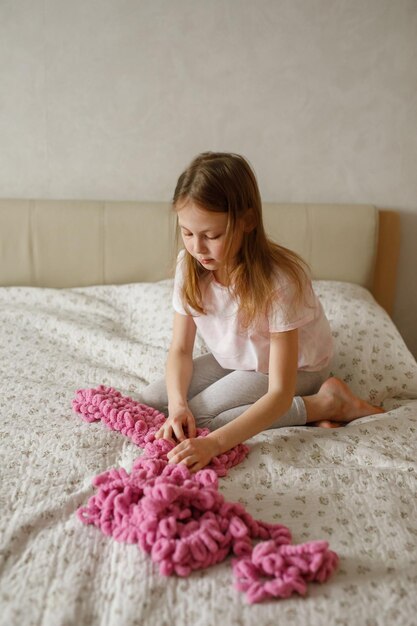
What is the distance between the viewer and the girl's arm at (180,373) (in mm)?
1311

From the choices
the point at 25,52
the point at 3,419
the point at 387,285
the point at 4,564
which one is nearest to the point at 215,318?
the point at 3,419

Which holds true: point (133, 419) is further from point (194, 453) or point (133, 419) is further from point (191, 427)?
point (194, 453)

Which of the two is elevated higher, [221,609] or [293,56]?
[293,56]

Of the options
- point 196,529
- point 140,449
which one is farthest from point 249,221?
point 196,529

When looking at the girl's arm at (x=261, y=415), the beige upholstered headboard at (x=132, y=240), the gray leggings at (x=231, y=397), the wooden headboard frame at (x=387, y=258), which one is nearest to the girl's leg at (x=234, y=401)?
the gray leggings at (x=231, y=397)

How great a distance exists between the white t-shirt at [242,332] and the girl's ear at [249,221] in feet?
0.57

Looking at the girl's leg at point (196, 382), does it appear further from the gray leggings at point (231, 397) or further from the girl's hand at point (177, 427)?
the girl's hand at point (177, 427)

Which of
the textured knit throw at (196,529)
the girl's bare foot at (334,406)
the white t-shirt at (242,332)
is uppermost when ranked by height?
the white t-shirt at (242,332)

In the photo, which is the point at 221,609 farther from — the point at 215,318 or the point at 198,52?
the point at 198,52

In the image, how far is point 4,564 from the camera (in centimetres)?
90

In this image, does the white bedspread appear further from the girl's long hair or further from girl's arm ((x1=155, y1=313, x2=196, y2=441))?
the girl's long hair

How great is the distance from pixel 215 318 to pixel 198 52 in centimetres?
111

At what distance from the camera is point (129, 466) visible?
1189 mm

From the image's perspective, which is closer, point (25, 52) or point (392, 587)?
point (392, 587)
